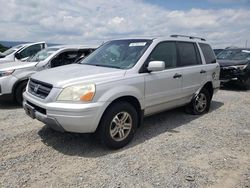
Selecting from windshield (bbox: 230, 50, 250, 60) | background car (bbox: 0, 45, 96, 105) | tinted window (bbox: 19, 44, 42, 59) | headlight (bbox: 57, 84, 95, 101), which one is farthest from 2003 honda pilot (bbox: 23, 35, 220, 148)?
tinted window (bbox: 19, 44, 42, 59)

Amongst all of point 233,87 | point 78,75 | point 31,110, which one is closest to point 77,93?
point 78,75

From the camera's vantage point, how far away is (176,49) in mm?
5598

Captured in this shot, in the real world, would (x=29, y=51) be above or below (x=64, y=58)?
above

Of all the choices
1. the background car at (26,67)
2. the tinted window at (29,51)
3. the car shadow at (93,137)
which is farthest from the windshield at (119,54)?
the tinted window at (29,51)

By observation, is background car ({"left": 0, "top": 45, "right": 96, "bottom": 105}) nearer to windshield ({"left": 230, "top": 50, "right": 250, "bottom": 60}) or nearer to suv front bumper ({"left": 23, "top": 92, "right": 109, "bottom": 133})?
suv front bumper ({"left": 23, "top": 92, "right": 109, "bottom": 133})

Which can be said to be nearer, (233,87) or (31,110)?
(31,110)

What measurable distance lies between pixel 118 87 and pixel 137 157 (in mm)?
1076

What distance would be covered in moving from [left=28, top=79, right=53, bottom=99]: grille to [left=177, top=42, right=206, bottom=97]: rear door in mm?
2687

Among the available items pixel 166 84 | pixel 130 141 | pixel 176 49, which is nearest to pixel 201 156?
pixel 130 141

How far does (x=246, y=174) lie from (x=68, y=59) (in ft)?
19.6

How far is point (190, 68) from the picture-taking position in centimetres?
587

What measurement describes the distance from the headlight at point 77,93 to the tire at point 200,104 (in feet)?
9.90

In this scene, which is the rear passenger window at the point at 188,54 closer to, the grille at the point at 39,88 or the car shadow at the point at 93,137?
the car shadow at the point at 93,137

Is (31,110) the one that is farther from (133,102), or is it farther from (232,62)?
(232,62)
